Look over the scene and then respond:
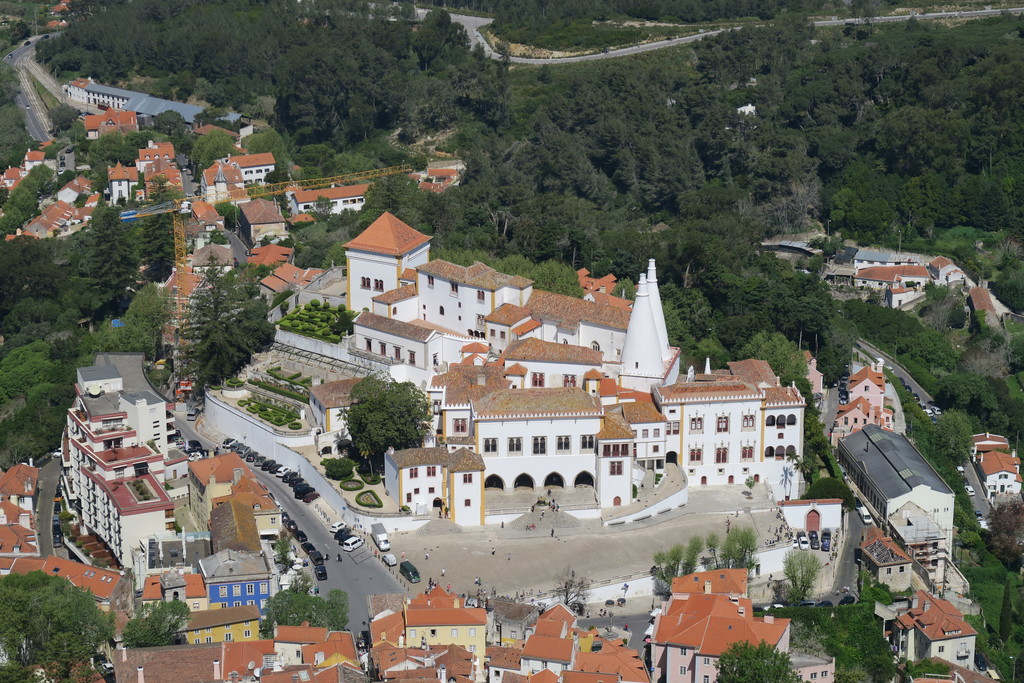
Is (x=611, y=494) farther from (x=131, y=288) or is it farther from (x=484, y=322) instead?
(x=131, y=288)

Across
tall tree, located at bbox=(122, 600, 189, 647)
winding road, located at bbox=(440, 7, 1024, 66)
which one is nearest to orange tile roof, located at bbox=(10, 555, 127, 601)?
tall tree, located at bbox=(122, 600, 189, 647)

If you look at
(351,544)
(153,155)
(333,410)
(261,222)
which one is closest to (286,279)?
(261,222)

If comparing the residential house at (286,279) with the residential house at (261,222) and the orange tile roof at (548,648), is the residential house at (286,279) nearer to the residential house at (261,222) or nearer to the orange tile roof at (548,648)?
the residential house at (261,222)

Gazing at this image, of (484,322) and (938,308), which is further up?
(484,322)

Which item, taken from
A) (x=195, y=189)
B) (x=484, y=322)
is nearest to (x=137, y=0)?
(x=195, y=189)

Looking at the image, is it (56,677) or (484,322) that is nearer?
(56,677)

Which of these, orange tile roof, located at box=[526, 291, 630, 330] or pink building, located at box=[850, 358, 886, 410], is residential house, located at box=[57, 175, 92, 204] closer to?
orange tile roof, located at box=[526, 291, 630, 330]
